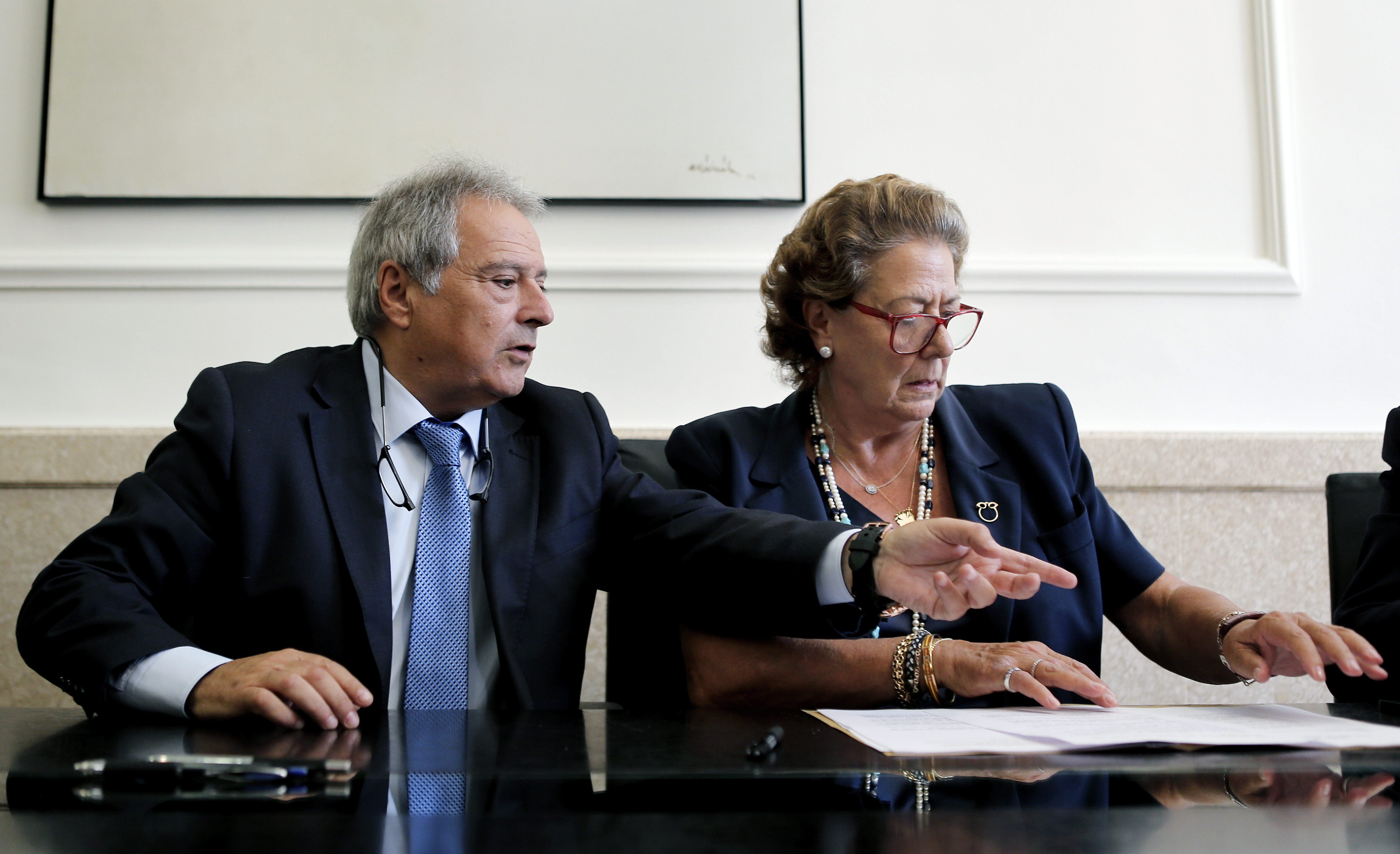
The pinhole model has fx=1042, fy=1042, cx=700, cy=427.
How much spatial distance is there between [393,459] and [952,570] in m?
0.86

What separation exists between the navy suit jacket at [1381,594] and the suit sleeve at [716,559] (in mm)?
712

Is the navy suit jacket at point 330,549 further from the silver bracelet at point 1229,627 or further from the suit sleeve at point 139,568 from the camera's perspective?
the silver bracelet at point 1229,627

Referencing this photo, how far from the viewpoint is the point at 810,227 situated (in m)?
1.90

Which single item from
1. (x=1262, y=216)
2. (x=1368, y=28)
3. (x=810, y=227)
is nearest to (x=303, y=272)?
(x=810, y=227)

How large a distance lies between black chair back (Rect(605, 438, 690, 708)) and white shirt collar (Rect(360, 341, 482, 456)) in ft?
1.16

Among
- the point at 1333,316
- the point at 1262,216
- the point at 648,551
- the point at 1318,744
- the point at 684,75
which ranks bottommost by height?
the point at 1318,744

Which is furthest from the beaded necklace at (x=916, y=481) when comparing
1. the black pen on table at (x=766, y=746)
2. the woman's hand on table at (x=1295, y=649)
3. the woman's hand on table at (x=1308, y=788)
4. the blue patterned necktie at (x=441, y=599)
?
the woman's hand on table at (x=1308, y=788)

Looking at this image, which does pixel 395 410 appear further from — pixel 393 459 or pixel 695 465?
pixel 695 465

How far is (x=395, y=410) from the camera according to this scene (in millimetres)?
1635

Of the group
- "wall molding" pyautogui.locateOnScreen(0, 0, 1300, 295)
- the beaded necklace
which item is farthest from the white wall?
the beaded necklace

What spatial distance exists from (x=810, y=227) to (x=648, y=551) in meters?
0.71

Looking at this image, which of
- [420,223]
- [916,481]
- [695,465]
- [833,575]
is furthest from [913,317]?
[420,223]

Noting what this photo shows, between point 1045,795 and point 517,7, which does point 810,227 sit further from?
point 1045,795
